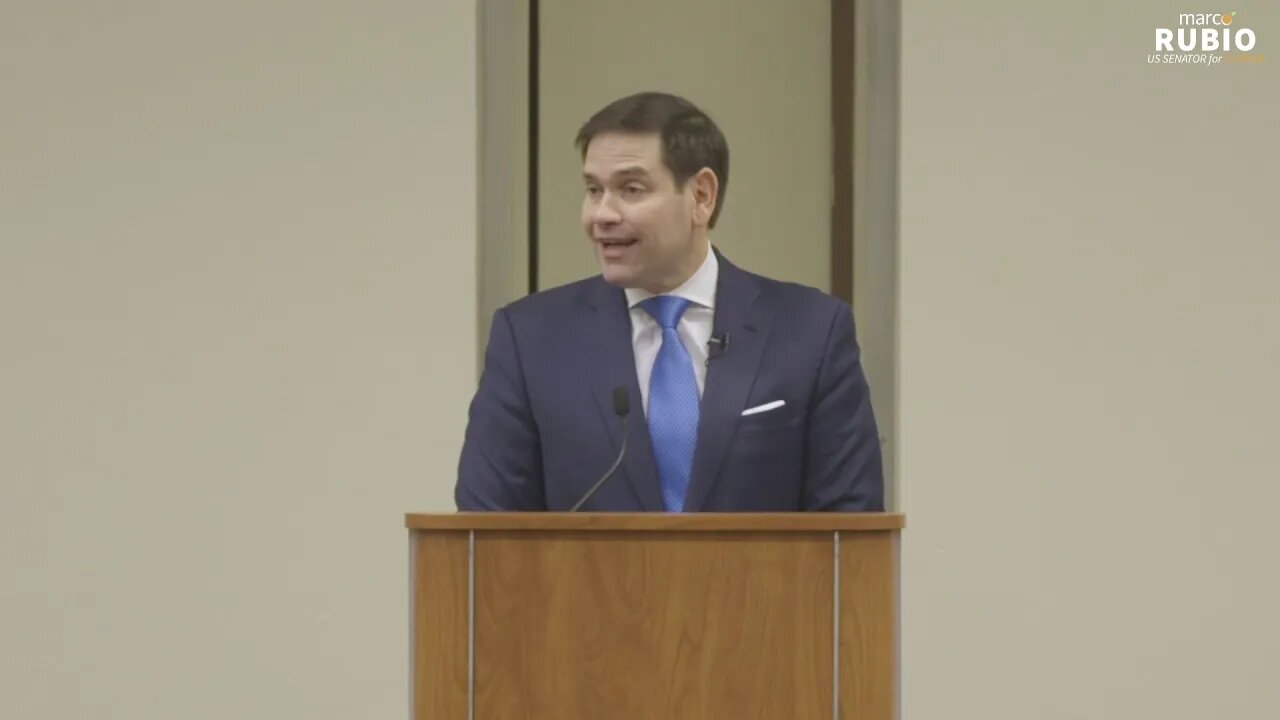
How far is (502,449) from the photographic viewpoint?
286 cm

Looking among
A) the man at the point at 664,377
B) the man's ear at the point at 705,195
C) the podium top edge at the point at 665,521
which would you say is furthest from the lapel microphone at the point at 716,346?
the podium top edge at the point at 665,521

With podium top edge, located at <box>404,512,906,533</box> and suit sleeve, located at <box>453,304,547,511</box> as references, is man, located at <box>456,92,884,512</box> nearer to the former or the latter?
suit sleeve, located at <box>453,304,547,511</box>

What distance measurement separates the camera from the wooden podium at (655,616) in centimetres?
223

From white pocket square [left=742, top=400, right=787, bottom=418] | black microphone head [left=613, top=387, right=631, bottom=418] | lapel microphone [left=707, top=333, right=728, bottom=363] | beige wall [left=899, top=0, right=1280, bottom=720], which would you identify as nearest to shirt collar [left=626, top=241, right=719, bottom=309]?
lapel microphone [left=707, top=333, right=728, bottom=363]

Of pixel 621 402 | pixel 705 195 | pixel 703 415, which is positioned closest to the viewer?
pixel 621 402

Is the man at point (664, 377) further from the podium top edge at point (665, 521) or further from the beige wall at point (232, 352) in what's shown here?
the beige wall at point (232, 352)

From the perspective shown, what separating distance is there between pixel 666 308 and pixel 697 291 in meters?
0.08

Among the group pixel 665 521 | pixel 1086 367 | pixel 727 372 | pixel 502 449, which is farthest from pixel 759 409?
pixel 1086 367

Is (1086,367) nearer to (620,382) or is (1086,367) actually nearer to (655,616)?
(620,382)

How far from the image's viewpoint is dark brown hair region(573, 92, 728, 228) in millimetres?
2891

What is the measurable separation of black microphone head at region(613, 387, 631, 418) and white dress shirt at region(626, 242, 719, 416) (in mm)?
→ 268

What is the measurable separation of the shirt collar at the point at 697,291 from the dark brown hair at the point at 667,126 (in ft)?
0.51

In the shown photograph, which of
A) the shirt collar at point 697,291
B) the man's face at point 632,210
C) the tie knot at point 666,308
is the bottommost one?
the tie knot at point 666,308

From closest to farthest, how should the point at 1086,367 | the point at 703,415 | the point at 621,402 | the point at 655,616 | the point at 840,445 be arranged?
the point at 655,616 < the point at 621,402 < the point at 703,415 < the point at 840,445 < the point at 1086,367
